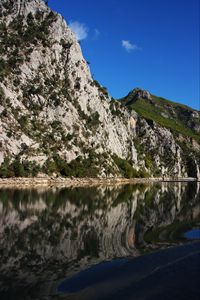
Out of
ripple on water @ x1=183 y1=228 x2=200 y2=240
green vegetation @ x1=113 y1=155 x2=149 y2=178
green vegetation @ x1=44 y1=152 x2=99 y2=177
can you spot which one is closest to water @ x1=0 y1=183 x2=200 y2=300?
ripple on water @ x1=183 y1=228 x2=200 y2=240

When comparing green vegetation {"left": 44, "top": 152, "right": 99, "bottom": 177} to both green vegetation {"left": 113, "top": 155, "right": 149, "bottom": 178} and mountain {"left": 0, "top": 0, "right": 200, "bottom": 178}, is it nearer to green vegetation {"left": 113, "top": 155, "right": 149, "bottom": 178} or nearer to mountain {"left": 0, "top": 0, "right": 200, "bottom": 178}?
mountain {"left": 0, "top": 0, "right": 200, "bottom": 178}

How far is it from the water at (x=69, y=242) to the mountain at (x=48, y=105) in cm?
6180

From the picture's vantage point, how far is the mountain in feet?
392

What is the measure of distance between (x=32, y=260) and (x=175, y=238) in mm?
12546

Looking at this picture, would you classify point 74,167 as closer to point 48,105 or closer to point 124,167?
point 48,105

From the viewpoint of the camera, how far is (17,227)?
33.7 m

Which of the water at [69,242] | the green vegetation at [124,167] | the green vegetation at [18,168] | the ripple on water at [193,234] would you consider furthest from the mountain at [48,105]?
the ripple on water at [193,234]

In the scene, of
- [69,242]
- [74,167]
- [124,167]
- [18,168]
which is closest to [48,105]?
[74,167]

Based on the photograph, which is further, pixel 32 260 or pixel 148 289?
pixel 32 260

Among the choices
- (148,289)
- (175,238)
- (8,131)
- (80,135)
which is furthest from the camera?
(80,135)

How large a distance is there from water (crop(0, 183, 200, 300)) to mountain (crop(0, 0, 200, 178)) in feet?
203

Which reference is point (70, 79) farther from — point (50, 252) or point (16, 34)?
point (50, 252)

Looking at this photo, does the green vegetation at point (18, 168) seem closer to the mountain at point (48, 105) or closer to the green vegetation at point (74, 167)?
the mountain at point (48, 105)

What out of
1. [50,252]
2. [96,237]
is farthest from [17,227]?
[50,252]
